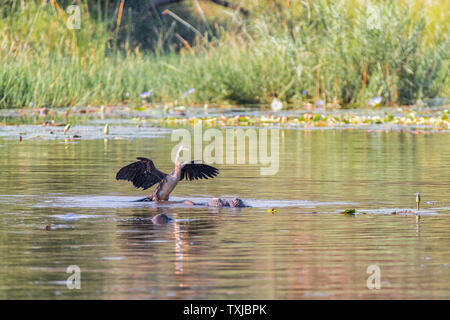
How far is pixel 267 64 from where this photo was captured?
2467cm

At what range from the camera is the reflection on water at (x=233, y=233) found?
6.15 metres

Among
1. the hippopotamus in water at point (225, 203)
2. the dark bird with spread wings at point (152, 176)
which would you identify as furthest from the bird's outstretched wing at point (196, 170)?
the hippopotamus in water at point (225, 203)

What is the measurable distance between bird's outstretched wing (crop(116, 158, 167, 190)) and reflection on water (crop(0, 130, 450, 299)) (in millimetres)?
218

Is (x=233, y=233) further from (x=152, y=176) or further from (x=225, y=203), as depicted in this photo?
(x=152, y=176)

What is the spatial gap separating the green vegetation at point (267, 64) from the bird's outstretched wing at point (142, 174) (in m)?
12.9

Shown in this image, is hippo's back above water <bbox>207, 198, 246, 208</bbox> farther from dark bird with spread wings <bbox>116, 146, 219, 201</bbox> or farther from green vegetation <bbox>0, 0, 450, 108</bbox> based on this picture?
green vegetation <bbox>0, 0, 450, 108</bbox>

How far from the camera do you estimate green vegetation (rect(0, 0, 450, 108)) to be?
23922 millimetres

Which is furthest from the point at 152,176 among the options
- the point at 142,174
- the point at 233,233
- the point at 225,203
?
the point at 233,233

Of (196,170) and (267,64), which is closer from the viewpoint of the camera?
(196,170)

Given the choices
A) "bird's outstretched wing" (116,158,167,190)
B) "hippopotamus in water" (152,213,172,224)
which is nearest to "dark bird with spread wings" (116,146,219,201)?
"bird's outstretched wing" (116,158,167,190)

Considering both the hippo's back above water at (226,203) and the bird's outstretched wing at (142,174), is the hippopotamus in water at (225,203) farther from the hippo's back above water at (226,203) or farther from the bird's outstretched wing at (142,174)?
the bird's outstretched wing at (142,174)

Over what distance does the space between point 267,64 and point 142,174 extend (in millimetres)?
15145
